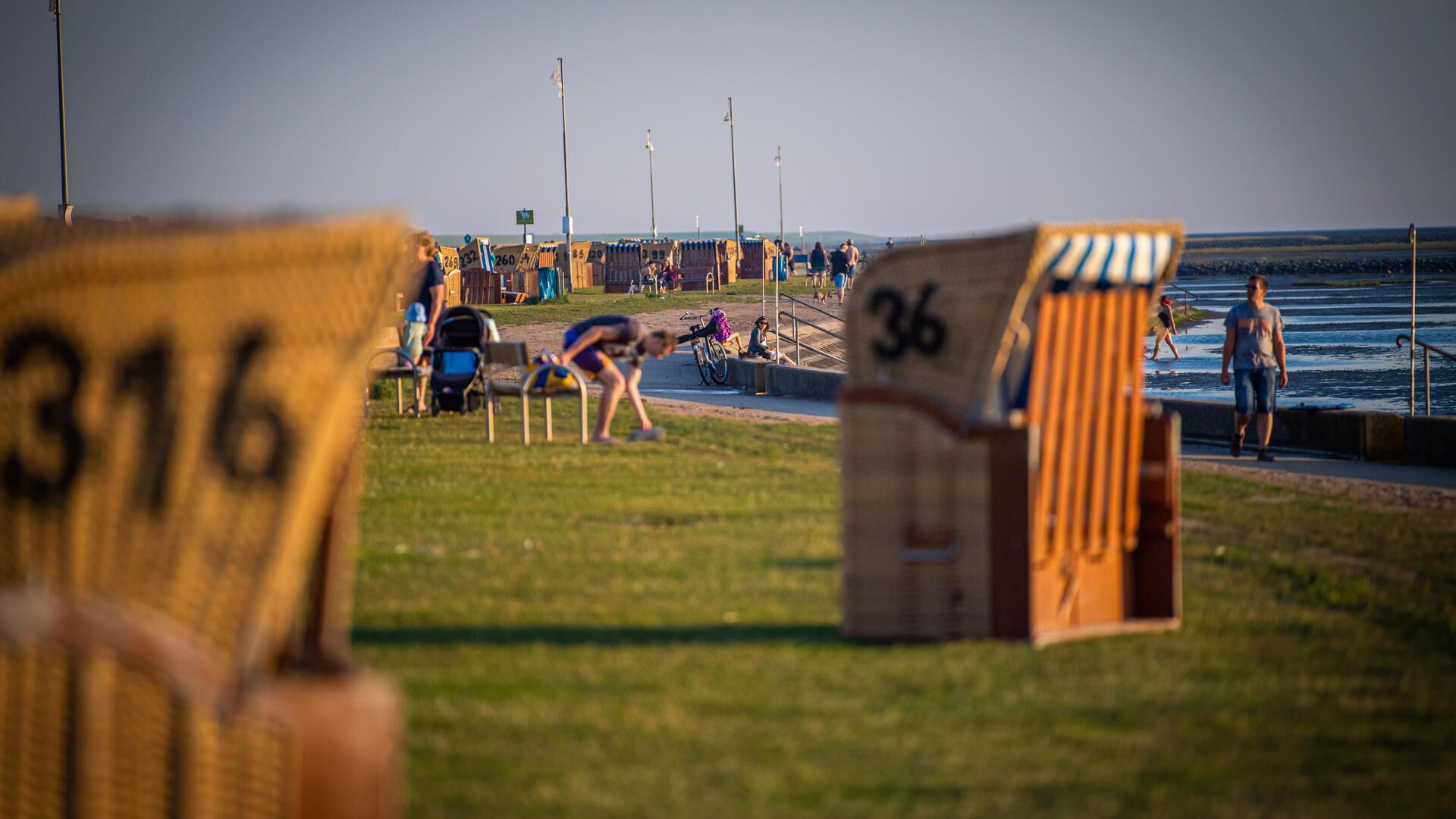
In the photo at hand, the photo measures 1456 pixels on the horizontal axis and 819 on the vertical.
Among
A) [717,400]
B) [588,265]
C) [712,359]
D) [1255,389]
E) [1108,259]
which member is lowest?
[717,400]

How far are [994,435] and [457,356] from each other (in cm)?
1121

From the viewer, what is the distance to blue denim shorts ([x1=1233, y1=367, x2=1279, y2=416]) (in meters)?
14.1

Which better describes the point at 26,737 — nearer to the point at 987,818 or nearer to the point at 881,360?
the point at 987,818

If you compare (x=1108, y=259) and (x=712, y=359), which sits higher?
(x=1108, y=259)

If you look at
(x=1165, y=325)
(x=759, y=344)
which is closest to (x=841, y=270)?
(x=1165, y=325)

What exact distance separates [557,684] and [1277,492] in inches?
296

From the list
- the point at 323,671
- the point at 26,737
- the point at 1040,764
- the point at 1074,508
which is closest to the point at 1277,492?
the point at 1074,508

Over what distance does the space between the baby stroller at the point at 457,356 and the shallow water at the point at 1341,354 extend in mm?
9978

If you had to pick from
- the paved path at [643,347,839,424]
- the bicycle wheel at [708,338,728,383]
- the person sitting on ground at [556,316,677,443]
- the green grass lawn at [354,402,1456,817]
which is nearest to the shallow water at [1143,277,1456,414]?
the paved path at [643,347,839,424]

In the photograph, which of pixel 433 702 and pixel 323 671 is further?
pixel 433 702

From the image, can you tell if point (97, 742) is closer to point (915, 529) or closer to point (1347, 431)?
point (915, 529)

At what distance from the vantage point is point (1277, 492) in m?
11.6

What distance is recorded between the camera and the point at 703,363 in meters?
24.8

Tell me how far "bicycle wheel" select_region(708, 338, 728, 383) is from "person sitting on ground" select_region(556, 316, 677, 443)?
10132 millimetres
